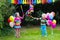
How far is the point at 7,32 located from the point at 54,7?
4.89m

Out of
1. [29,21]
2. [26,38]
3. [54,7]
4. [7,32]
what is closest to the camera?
[26,38]

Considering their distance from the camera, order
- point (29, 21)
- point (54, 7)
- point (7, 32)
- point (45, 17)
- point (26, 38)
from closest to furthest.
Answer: point (45, 17) → point (26, 38) → point (7, 32) → point (29, 21) → point (54, 7)

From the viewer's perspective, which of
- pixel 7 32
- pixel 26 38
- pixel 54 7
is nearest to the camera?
pixel 26 38

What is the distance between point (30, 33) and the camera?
13172 mm

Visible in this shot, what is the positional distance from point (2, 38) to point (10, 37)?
1.27 feet

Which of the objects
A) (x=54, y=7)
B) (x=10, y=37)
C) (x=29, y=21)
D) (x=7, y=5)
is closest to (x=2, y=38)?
(x=10, y=37)

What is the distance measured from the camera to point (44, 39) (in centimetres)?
1127

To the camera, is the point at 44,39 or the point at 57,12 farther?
the point at 57,12

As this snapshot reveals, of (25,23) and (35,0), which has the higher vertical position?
(35,0)

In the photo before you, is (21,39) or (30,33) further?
(30,33)

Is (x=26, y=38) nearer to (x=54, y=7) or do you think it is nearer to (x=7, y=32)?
(x=7, y=32)

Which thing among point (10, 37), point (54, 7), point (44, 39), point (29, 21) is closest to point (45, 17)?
point (44, 39)

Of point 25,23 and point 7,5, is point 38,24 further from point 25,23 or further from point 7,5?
point 7,5

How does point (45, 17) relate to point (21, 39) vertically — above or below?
above
